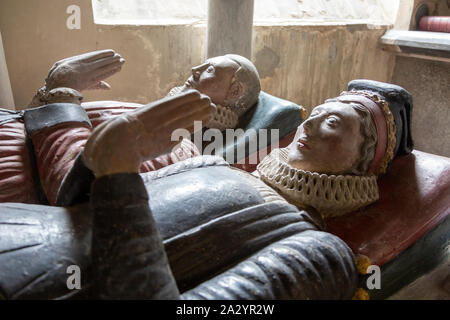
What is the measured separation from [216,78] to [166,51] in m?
1.39

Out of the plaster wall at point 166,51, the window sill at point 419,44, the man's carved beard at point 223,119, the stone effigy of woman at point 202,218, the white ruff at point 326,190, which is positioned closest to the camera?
the stone effigy of woman at point 202,218

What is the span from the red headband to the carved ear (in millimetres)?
862

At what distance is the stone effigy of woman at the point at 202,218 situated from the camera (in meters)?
1.06

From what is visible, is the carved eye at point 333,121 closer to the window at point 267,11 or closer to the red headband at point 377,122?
the red headband at point 377,122

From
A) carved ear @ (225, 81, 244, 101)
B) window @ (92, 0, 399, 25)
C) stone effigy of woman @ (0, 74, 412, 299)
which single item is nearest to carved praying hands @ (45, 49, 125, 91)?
carved ear @ (225, 81, 244, 101)

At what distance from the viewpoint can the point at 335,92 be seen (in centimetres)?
490

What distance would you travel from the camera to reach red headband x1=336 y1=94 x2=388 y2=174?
180 centimetres

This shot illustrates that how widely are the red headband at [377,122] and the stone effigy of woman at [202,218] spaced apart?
2 centimetres

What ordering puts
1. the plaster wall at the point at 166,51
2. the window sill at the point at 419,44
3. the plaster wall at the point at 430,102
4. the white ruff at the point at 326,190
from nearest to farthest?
the white ruff at the point at 326,190
the plaster wall at the point at 166,51
the window sill at the point at 419,44
the plaster wall at the point at 430,102

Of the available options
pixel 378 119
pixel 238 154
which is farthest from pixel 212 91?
pixel 378 119

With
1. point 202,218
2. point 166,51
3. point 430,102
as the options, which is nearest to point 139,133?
point 202,218

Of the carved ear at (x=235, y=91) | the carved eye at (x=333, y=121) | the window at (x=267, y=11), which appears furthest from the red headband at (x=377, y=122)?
the window at (x=267, y=11)

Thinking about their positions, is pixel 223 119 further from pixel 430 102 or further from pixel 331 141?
pixel 430 102
